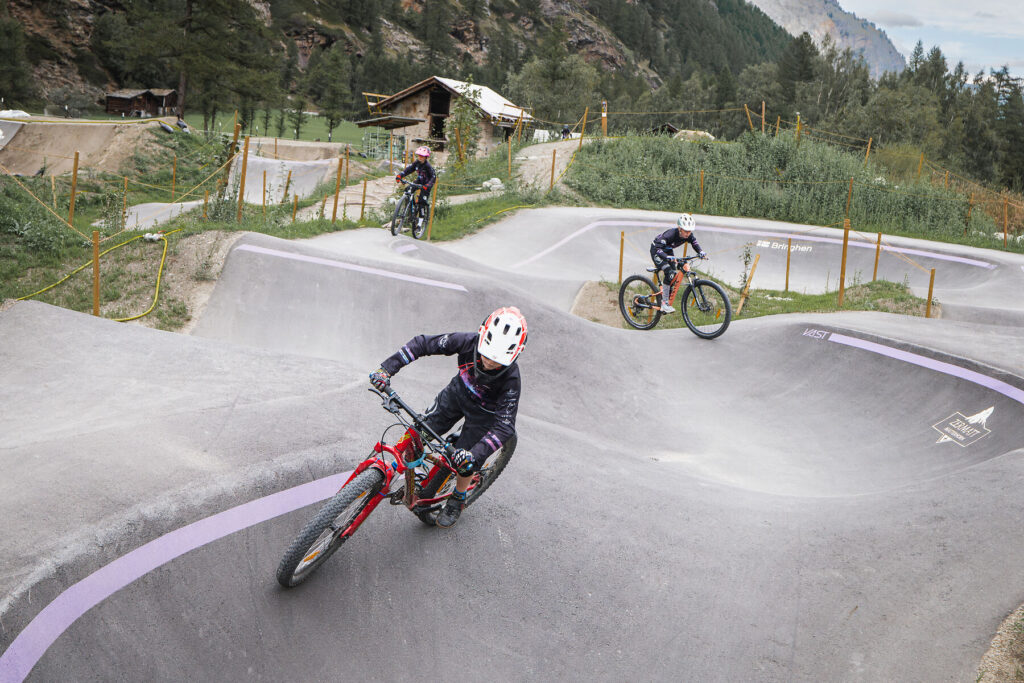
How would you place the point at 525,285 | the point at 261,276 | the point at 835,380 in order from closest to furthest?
the point at 835,380 < the point at 261,276 < the point at 525,285

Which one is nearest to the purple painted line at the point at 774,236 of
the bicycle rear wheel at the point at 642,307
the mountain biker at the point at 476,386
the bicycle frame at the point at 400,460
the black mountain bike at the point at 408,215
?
the black mountain bike at the point at 408,215

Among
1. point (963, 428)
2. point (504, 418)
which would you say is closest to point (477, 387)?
point (504, 418)

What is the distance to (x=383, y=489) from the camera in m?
4.81

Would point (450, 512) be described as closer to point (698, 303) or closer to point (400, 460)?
point (400, 460)

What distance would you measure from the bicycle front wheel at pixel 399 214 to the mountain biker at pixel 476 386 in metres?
13.8

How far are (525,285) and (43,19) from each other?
11418 centimetres

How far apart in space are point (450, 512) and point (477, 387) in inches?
43.2

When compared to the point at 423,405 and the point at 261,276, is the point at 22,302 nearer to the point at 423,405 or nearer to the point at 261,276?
the point at 261,276

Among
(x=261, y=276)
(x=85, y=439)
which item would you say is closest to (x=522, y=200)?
(x=261, y=276)

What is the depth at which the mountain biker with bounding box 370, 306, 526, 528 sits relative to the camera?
16.4ft

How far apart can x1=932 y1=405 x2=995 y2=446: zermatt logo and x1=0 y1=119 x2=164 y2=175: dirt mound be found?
36.2 meters

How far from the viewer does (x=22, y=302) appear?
929 centimetres

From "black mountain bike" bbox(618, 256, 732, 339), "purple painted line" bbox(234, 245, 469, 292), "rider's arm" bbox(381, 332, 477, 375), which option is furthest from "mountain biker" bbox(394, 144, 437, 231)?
"rider's arm" bbox(381, 332, 477, 375)

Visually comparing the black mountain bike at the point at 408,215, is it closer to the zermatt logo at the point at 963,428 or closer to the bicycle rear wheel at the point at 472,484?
the zermatt logo at the point at 963,428
